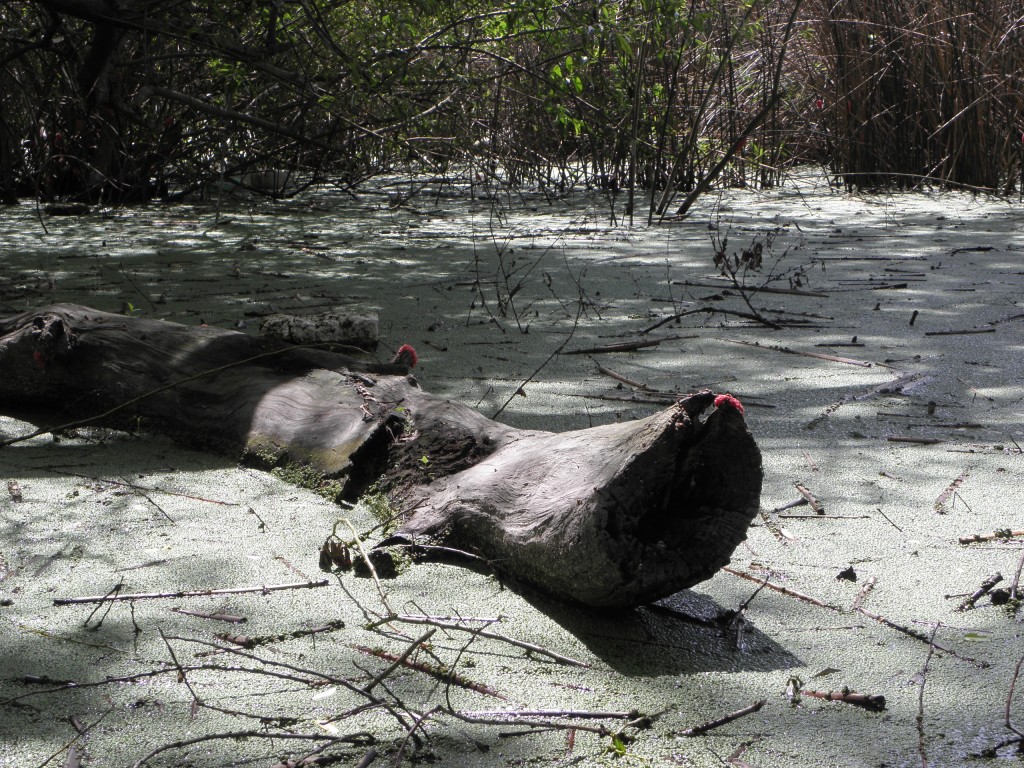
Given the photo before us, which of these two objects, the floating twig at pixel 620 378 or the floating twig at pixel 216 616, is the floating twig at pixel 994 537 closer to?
the floating twig at pixel 620 378

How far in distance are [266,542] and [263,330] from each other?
125 centimetres

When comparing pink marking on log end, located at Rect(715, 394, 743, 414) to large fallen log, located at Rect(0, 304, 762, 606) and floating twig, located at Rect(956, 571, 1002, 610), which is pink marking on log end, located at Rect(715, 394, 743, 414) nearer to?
large fallen log, located at Rect(0, 304, 762, 606)

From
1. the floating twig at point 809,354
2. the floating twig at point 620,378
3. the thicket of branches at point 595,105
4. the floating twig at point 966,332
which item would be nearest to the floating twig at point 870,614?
the floating twig at point 620,378

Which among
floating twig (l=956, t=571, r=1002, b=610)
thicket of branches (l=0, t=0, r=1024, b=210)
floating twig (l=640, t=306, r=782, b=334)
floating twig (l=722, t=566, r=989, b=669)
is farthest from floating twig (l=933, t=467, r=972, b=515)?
thicket of branches (l=0, t=0, r=1024, b=210)

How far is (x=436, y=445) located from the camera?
2.05 m

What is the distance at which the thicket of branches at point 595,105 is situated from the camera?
596 centimetres

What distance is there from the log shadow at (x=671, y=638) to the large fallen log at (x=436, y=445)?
0.05 m

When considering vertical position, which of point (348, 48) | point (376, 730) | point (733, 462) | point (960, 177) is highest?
point (348, 48)

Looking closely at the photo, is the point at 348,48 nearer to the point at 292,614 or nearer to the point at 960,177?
the point at 960,177

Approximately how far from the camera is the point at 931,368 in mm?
3070

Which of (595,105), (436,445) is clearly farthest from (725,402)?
(595,105)

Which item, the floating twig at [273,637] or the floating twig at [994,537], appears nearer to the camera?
the floating twig at [273,637]

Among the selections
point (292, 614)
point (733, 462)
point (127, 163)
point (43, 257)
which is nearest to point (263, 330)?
point (292, 614)

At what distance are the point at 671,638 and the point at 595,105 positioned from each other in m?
5.95
